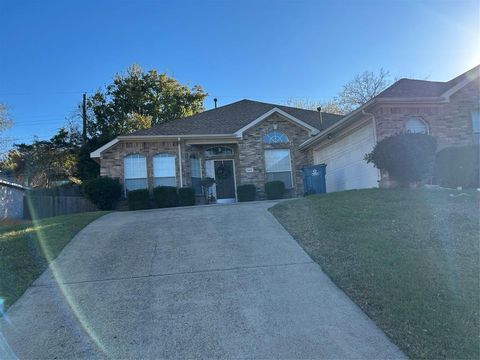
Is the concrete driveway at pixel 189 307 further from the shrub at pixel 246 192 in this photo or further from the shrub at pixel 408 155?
the shrub at pixel 246 192

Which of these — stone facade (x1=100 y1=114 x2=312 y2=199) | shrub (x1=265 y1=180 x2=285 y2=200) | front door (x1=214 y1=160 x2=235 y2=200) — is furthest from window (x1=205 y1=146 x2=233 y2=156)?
shrub (x1=265 y1=180 x2=285 y2=200)

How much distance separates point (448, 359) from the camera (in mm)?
3697

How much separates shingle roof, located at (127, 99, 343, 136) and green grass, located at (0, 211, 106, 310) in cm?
874

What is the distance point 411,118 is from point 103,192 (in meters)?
11.9

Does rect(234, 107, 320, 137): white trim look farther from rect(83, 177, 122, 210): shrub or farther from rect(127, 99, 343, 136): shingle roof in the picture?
rect(83, 177, 122, 210): shrub

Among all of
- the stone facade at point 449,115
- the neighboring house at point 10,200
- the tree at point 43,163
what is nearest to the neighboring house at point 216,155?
the neighboring house at point 10,200

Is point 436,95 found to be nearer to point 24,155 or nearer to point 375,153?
point 375,153

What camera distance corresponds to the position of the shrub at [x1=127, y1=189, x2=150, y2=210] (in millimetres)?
16562

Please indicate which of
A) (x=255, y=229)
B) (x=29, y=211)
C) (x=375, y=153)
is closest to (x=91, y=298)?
(x=255, y=229)

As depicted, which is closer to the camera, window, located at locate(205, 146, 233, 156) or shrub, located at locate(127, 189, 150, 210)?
shrub, located at locate(127, 189, 150, 210)

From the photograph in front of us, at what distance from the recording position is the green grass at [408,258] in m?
4.19

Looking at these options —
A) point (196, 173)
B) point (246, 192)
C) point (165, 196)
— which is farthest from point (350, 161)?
point (165, 196)

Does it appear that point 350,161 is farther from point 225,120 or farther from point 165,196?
point 225,120

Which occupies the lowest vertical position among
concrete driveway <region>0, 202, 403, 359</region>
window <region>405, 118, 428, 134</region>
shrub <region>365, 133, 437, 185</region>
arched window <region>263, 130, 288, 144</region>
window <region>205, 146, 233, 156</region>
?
concrete driveway <region>0, 202, 403, 359</region>
